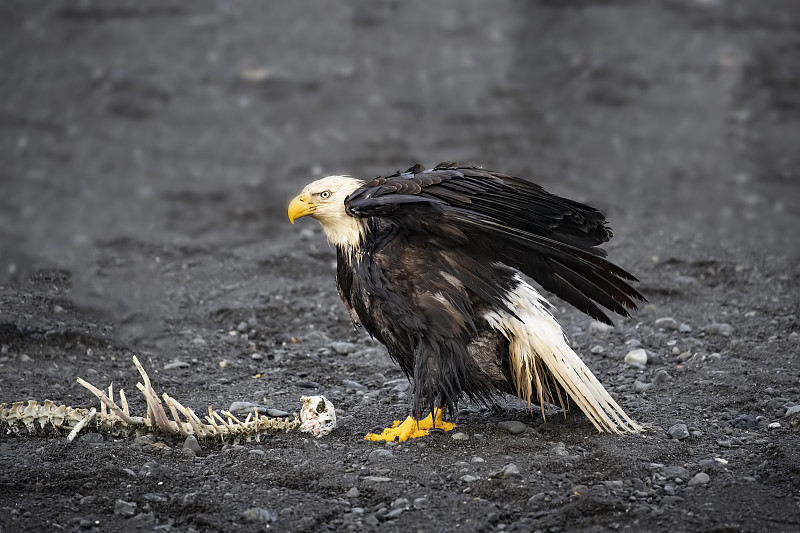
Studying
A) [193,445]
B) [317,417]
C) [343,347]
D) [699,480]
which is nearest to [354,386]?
[343,347]

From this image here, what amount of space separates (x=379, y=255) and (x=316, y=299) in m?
2.69

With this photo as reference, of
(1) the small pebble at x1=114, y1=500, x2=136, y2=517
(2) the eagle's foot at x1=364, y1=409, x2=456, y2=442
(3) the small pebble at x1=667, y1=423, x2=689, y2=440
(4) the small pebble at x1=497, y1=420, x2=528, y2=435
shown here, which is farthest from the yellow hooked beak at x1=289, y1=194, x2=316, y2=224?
(3) the small pebble at x1=667, y1=423, x2=689, y2=440

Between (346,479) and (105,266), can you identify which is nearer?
(346,479)

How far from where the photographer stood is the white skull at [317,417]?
5.40m

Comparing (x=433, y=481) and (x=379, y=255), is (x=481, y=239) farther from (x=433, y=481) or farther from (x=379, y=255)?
(x=433, y=481)

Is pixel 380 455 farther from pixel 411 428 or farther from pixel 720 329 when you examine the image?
pixel 720 329

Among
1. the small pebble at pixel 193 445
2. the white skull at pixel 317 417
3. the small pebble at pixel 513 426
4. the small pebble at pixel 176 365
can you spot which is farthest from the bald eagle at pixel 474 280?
the small pebble at pixel 176 365

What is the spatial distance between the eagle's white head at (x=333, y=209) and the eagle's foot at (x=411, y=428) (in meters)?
1.07

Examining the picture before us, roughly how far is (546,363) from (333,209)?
1.51 metres

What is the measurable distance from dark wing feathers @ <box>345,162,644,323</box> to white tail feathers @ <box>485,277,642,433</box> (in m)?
0.18

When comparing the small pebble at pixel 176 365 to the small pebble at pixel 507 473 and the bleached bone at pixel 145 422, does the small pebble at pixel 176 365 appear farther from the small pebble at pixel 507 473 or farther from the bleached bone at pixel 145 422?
the small pebble at pixel 507 473

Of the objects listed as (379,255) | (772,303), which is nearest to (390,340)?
(379,255)

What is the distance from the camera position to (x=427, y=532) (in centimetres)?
426

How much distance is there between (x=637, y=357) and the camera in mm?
6547
